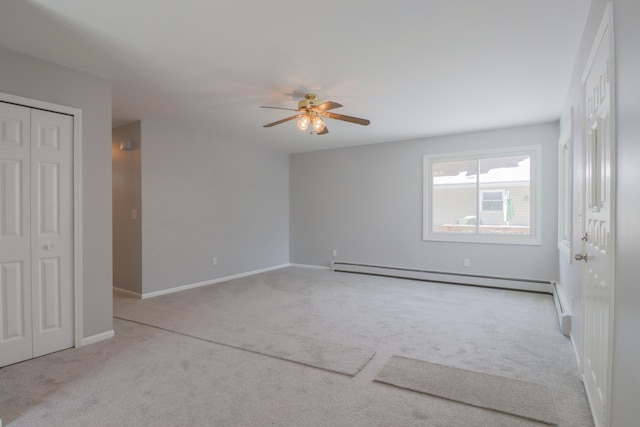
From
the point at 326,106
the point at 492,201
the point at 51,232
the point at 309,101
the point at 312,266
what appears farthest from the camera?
the point at 312,266

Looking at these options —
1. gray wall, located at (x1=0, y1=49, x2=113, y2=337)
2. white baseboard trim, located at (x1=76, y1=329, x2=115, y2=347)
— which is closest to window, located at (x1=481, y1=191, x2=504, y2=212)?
gray wall, located at (x1=0, y1=49, x2=113, y2=337)

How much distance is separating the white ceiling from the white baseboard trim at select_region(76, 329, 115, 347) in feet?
8.24

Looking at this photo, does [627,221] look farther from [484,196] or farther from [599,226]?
[484,196]

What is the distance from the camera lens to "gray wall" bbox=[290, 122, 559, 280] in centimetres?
515

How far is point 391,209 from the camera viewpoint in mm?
6434

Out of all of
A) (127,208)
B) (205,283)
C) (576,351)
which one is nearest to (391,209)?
(205,283)

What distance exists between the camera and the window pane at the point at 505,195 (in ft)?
17.4

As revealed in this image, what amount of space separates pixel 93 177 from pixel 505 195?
5635 millimetres

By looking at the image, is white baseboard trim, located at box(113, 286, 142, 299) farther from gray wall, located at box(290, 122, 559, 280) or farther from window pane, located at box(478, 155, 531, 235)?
window pane, located at box(478, 155, 531, 235)

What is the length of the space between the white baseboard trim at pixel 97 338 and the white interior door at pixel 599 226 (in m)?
3.87

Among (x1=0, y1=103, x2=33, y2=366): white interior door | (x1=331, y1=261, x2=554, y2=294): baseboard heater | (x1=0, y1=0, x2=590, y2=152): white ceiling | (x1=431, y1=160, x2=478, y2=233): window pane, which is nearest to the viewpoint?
(x1=0, y1=0, x2=590, y2=152): white ceiling

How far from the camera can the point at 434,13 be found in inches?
90.6

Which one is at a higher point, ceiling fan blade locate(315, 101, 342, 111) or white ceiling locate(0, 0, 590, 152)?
white ceiling locate(0, 0, 590, 152)

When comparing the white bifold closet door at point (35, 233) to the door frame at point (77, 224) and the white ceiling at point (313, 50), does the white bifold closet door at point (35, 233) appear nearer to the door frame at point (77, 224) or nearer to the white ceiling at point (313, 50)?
the door frame at point (77, 224)
